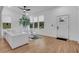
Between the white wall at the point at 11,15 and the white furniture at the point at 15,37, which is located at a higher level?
the white wall at the point at 11,15

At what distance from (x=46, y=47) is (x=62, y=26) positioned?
2.17 ft

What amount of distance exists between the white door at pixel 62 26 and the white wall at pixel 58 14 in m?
0.08

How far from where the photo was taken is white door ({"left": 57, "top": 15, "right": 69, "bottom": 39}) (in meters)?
2.21

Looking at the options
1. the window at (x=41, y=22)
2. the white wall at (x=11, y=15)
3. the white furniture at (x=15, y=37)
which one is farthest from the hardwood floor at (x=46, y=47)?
the white wall at (x=11, y=15)

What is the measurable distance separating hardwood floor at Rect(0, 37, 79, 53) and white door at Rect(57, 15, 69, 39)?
0.16 m

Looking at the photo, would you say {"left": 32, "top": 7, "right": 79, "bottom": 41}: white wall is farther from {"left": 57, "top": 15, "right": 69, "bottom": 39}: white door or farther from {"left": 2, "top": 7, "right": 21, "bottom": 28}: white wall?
{"left": 2, "top": 7, "right": 21, "bottom": 28}: white wall

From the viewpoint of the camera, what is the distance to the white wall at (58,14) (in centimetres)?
213

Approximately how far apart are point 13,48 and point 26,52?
0.33 m

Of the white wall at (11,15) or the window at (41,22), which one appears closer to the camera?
the white wall at (11,15)

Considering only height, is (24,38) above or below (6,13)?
below

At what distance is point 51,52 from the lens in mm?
2188

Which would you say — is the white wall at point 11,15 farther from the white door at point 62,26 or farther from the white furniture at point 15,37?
the white door at point 62,26
